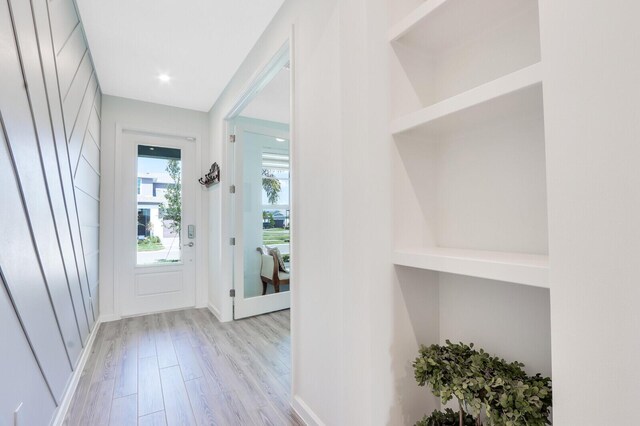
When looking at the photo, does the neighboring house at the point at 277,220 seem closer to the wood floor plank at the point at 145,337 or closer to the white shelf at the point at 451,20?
the wood floor plank at the point at 145,337

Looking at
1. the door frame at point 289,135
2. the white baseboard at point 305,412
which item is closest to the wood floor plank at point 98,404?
the white baseboard at point 305,412

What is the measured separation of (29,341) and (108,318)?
8.23ft

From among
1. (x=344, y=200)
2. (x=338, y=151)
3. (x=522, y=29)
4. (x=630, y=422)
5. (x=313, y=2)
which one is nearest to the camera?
(x=630, y=422)

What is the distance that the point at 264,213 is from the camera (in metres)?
3.63

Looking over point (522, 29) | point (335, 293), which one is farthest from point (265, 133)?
point (522, 29)

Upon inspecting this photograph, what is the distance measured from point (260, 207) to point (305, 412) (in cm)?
234

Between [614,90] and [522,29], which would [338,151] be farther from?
[614,90]

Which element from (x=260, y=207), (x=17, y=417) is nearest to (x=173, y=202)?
(x=260, y=207)

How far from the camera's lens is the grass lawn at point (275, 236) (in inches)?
144

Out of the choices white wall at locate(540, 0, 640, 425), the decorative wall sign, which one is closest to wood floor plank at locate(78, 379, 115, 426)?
the decorative wall sign

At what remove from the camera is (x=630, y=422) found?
559 mm

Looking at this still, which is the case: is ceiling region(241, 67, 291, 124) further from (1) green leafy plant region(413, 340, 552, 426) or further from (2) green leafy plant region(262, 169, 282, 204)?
(1) green leafy plant region(413, 340, 552, 426)

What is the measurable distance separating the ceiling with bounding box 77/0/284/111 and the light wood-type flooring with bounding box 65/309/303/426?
2.55 metres

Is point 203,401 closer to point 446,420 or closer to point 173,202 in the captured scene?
point 446,420
